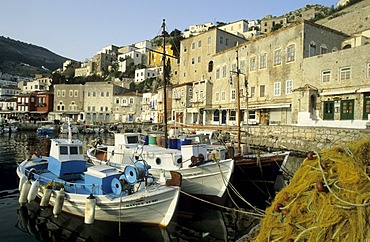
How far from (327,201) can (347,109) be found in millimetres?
27505

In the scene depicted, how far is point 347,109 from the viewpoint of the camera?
26.8 metres

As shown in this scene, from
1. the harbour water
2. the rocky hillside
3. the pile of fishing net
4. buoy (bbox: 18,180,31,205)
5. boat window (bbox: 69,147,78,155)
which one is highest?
the rocky hillside

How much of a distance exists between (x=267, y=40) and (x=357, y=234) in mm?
37039

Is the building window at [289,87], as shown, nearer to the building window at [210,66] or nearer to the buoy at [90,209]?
the building window at [210,66]

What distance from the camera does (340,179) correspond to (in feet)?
11.2

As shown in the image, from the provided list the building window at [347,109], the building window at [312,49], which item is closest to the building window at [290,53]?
the building window at [312,49]

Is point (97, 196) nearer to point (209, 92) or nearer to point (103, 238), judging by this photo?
point (103, 238)

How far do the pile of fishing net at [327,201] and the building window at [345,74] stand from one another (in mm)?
27211

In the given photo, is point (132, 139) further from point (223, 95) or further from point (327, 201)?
point (223, 95)

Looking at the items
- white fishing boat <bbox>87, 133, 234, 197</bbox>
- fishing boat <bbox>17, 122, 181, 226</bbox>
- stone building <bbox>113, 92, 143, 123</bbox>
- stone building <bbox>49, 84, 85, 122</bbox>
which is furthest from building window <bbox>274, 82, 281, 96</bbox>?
stone building <bbox>49, 84, 85, 122</bbox>

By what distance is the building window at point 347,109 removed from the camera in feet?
86.6

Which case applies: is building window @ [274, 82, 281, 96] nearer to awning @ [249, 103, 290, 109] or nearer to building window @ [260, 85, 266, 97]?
building window @ [260, 85, 266, 97]

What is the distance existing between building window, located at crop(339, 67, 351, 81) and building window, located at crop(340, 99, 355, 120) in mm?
2377

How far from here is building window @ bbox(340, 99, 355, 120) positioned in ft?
86.6
